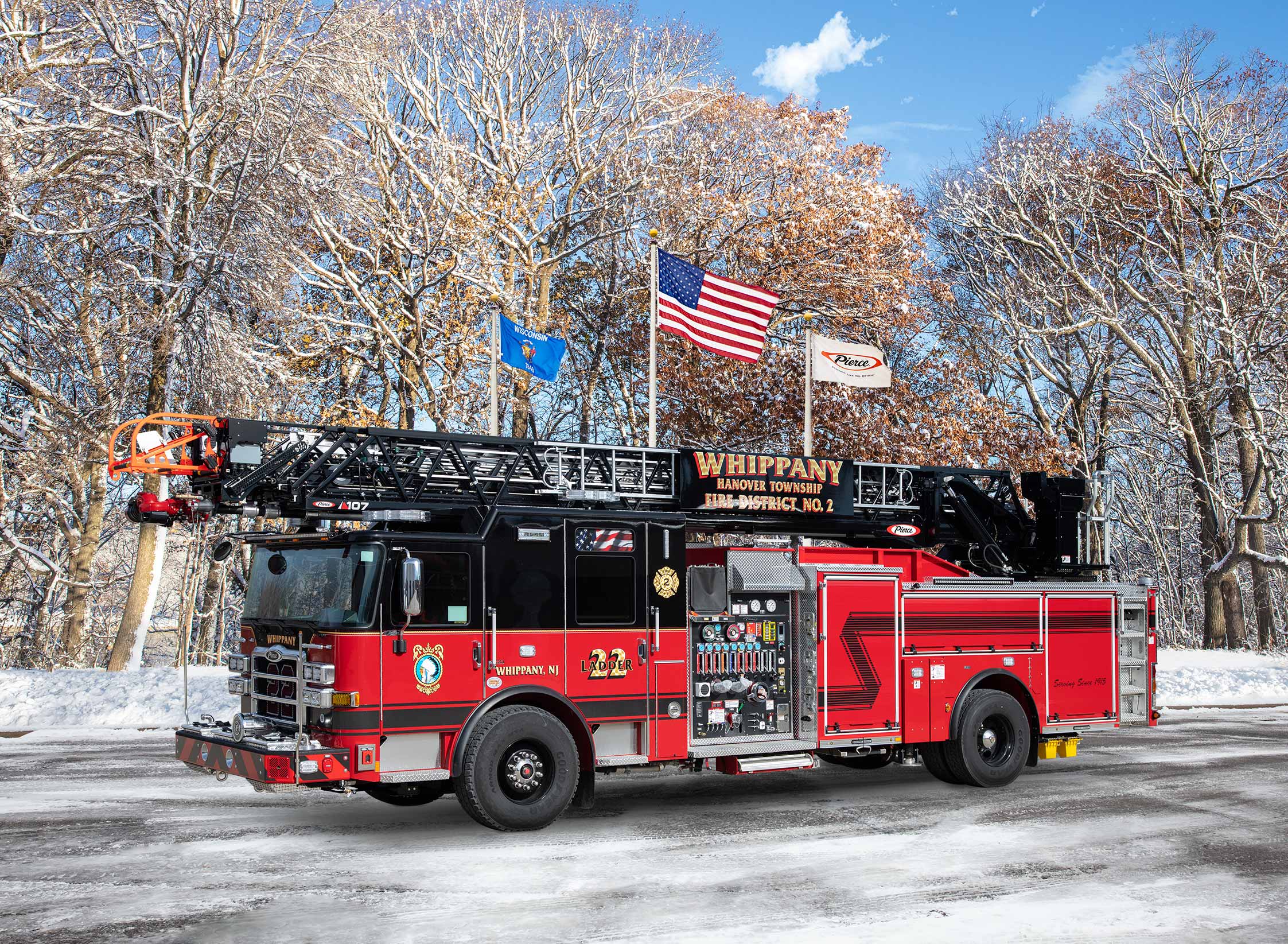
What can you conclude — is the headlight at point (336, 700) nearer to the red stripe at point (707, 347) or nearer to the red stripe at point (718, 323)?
the red stripe at point (707, 347)

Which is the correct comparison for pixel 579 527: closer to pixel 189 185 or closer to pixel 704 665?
pixel 704 665

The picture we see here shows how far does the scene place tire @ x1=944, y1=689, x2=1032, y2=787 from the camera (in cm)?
1267

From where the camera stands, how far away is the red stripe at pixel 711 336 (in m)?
20.2

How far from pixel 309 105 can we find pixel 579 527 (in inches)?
718

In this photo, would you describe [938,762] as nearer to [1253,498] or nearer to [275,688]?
[275,688]

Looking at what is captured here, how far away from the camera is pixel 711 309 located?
66.6ft

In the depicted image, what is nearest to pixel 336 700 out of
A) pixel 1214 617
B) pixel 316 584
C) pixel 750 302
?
pixel 316 584

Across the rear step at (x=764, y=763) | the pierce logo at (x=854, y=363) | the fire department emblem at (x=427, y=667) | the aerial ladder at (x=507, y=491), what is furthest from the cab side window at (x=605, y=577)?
the pierce logo at (x=854, y=363)

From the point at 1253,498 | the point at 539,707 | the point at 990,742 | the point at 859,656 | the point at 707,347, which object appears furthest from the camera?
the point at 1253,498

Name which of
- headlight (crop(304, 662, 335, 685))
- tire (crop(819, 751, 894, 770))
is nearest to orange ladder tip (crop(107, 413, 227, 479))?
headlight (crop(304, 662, 335, 685))

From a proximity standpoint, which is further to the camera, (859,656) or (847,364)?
(847,364)

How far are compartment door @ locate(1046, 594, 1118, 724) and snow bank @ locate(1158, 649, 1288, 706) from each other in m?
10.2

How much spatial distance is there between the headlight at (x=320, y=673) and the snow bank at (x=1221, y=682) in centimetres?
1829

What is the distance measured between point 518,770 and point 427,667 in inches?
47.4
